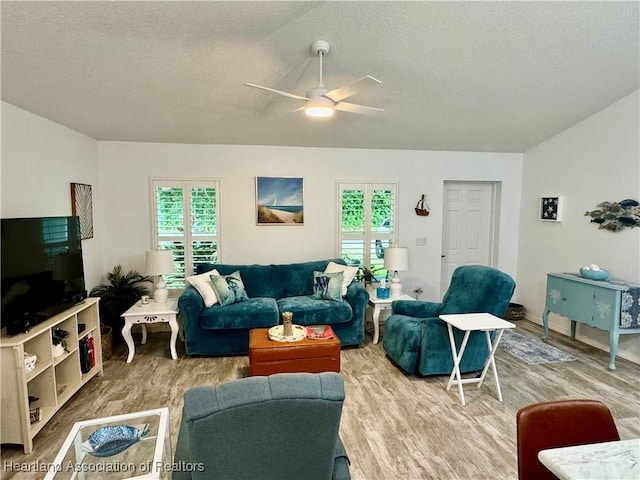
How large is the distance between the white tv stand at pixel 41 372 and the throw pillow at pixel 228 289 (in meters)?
1.17

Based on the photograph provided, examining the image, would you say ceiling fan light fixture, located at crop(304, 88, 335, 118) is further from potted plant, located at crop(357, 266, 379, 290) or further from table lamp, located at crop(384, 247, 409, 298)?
potted plant, located at crop(357, 266, 379, 290)

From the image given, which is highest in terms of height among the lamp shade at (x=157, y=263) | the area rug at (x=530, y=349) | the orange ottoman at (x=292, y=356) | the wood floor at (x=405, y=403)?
the lamp shade at (x=157, y=263)

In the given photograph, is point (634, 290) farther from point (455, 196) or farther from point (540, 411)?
point (540, 411)

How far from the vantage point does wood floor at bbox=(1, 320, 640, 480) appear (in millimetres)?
2404

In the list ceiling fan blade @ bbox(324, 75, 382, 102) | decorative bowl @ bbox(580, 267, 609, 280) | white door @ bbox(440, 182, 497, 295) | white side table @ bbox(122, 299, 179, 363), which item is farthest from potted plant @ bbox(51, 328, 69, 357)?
decorative bowl @ bbox(580, 267, 609, 280)

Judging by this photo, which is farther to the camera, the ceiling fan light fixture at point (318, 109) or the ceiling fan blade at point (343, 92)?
the ceiling fan light fixture at point (318, 109)

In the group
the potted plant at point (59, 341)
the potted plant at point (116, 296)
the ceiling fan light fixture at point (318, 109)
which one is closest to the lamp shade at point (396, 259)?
the ceiling fan light fixture at point (318, 109)

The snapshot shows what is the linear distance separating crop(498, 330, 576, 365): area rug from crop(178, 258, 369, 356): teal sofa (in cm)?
174

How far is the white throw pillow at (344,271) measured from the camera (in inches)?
175

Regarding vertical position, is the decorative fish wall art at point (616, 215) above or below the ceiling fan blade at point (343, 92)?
below

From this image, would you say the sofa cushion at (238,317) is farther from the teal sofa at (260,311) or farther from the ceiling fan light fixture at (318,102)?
the ceiling fan light fixture at (318,102)

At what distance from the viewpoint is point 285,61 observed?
3.02 metres

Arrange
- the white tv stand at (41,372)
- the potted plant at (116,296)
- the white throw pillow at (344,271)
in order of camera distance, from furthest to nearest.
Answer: the white throw pillow at (344,271)
the potted plant at (116,296)
the white tv stand at (41,372)

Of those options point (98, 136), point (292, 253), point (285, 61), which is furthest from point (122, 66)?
point (292, 253)
